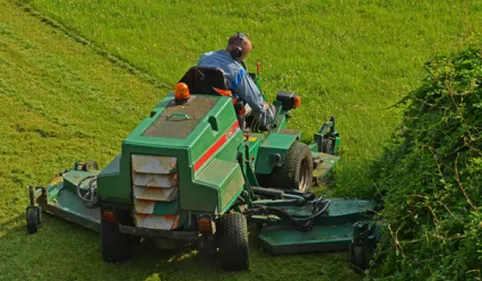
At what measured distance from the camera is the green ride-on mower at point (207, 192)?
7.76 meters

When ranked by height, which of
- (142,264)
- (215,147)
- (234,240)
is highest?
(215,147)

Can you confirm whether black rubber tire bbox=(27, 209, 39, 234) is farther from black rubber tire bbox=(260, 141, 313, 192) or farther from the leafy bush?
the leafy bush

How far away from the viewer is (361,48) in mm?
14383

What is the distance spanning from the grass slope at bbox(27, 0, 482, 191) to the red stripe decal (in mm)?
2840

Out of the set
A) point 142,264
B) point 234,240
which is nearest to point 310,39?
point 142,264

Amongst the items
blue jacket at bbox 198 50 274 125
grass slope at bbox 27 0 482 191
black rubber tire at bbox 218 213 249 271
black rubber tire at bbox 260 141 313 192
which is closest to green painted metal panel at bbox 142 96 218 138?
blue jacket at bbox 198 50 274 125

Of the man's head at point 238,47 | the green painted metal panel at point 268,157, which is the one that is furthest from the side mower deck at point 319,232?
the man's head at point 238,47

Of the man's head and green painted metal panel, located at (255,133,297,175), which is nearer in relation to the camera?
green painted metal panel, located at (255,133,297,175)

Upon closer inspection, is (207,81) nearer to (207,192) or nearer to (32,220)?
(207,192)

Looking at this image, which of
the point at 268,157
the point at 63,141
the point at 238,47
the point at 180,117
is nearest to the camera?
the point at 180,117

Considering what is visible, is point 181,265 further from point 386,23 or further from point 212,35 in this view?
point 386,23

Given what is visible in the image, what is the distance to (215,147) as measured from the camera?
8156 millimetres

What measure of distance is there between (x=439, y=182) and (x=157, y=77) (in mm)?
7037

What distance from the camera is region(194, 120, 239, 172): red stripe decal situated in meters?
7.85
